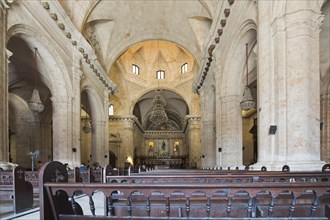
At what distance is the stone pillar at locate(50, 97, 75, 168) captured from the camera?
12234 millimetres

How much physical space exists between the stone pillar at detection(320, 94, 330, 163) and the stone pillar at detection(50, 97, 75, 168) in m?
11.3

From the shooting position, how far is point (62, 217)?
7.48 ft

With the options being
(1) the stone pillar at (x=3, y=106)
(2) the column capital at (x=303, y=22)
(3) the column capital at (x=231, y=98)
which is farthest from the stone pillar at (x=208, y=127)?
(1) the stone pillar at (x=3, y=106)

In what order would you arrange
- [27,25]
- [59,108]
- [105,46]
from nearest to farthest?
[27,25]
[59,108]
[105,46]

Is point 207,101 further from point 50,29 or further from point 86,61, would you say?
point 50,29

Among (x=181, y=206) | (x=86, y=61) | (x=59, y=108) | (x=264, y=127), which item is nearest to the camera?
(x=181, y=206)

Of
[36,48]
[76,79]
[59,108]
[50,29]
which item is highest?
[50,29]

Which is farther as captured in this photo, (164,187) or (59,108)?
(59,108)

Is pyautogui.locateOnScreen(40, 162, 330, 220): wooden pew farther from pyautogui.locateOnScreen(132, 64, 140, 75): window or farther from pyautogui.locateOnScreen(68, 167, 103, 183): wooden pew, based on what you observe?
pyautogui.locateOnScreen(132, 64, 140, 75): window

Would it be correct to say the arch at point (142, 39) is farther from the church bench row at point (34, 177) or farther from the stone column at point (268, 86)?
the stone column at point (268, 86)

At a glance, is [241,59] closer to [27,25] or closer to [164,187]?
[27,25]

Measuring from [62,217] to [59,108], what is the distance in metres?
11.2

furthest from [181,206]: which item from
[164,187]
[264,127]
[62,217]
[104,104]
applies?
[104,104]

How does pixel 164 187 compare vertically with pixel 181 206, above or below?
above
